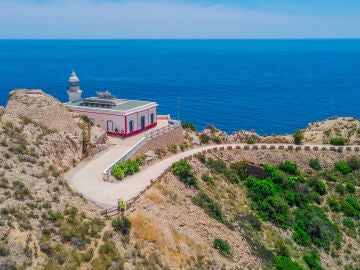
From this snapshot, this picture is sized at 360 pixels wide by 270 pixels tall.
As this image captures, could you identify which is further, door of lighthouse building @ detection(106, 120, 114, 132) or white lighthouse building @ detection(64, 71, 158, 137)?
door of lighthouse building @ detection(106, 120, 114, 132)

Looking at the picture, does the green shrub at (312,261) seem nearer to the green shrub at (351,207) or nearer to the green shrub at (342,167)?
the green shrub at (351,207)

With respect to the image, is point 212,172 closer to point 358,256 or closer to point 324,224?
point 324,224

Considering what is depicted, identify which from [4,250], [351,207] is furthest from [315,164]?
[4,250]

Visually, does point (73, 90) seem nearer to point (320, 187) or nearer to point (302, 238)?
point (320, 187)

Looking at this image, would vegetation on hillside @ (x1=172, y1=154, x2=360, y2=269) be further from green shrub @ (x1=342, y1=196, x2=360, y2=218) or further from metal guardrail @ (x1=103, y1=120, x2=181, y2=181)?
metal guardrail @ (x1=103, y1=120, x2=181, y2=181)

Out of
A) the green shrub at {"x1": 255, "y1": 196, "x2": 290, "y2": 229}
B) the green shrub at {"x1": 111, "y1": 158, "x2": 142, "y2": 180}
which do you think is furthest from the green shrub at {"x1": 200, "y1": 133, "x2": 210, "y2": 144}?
the green shrub at {"x1": 111, "y1": 158, "x2": 142, "y2": 180}

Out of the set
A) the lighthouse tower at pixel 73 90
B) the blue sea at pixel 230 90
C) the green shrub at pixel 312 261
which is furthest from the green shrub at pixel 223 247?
the blue sea at pixel 230 90

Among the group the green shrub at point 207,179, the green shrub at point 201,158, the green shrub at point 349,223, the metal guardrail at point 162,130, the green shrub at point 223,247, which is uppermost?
the metal guardrail at point 162,130
